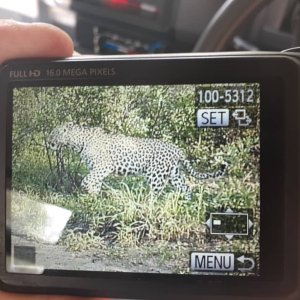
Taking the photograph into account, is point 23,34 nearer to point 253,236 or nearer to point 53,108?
point 53,108

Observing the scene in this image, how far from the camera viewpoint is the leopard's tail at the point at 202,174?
492mm

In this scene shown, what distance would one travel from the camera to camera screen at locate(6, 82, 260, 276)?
1.61 ft

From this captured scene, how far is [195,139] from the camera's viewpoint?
0.50 meters

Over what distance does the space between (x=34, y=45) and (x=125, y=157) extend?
13 centimetres

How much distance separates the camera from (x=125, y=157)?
1.68ft

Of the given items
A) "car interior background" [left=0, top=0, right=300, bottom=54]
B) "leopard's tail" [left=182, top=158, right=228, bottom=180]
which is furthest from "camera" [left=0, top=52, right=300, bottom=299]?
"car interior background" [left=0, top=0, right=300, bottom=54]

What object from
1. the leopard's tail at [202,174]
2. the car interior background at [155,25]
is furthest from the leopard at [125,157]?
the car interior background at [155,25]

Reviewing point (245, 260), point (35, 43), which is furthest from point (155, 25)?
point (245, 260)

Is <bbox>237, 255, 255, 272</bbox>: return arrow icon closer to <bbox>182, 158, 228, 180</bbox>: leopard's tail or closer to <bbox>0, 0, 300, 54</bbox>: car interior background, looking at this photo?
<bbox>182, 158, 228, 180</bbox>: leopard's tail

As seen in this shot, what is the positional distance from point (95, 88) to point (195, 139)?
92mm

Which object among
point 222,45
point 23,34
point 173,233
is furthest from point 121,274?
point 222,45

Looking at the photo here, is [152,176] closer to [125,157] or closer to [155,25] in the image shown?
[125,157]

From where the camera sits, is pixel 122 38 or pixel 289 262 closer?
pixel 289 262

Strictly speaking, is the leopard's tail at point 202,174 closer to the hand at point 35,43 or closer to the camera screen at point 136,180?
the camera screen at point 136,180
